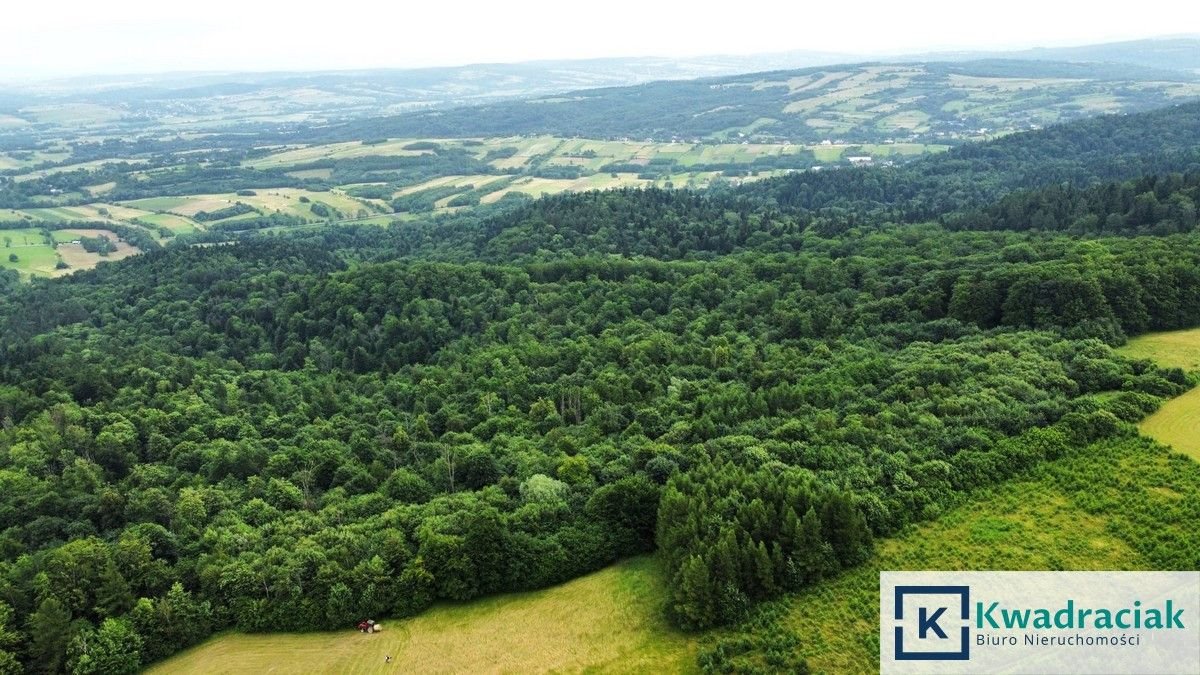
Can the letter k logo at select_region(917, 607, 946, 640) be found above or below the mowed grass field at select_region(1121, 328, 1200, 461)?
below

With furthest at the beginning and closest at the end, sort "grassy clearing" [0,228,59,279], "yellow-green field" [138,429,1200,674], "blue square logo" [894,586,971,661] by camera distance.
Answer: "grassy clearing" [0,228,59,279]
"yellow-green field" [138,429,1200,674]
"blue square logo" [894,586,971,661]

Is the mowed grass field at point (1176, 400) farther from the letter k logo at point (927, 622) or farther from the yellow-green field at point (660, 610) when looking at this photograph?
the letter k logo at point (927, 622)

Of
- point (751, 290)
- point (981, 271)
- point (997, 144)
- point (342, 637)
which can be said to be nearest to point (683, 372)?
point (751, 290)

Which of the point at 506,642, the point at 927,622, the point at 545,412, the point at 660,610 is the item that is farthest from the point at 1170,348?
the point at 506,642

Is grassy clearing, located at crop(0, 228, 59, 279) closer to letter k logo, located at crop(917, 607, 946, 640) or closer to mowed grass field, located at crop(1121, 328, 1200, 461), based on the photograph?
letter k logo, located at crop(917, 607, 946, 640)

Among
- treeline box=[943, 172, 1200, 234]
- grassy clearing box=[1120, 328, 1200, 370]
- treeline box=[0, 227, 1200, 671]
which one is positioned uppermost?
treeline box=[943, 172, 1200, 234]

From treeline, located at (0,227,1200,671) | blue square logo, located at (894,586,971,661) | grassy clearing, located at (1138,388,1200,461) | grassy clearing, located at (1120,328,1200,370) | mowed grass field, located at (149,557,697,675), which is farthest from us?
grassy clearing, located at (1120,328,1200,370)

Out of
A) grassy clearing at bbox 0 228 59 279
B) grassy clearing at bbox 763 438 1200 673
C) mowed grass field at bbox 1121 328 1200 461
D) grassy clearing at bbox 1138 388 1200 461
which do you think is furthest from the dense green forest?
grassy clearing at bbox 0 228 59 279

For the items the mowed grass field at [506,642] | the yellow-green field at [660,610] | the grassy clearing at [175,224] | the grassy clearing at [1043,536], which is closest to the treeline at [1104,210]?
the grassy clearing at [1043,536]

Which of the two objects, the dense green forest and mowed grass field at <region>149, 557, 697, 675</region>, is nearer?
mowed grass field at <region>149, 557, 697, 675</region>
